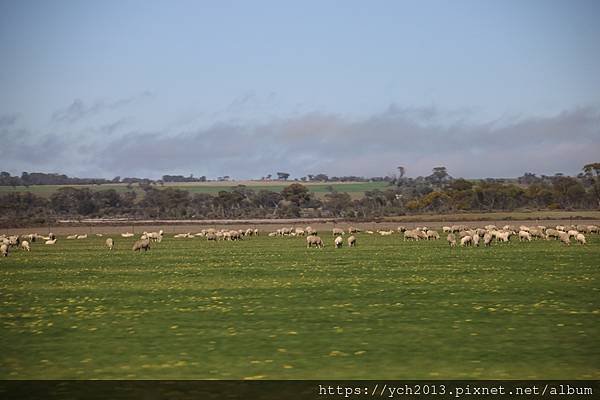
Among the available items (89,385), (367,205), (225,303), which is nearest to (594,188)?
(367,205)

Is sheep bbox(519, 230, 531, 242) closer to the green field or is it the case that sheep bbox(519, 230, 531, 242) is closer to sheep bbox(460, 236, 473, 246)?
sheep bbox(460, 236, 473, 246)

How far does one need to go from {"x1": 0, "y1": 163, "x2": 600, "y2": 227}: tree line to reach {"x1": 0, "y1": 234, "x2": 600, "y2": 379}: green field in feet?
388

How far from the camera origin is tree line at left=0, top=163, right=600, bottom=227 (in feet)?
511

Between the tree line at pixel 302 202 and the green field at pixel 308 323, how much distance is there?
388 ft

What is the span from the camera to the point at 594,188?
154 metres

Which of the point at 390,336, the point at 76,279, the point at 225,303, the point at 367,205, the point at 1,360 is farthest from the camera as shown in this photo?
the point at 367,205

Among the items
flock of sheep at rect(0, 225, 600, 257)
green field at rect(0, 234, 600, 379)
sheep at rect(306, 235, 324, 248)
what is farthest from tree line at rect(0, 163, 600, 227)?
green field at rect(0, 234, 600, 379)

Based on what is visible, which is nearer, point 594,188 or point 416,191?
point 594,188

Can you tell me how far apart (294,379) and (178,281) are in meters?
19.4

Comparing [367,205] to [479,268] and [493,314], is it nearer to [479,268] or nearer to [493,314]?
[479,268]

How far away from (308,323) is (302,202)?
6164 inches

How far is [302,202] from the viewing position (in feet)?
576

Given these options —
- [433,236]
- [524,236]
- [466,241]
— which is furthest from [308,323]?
[433,236]

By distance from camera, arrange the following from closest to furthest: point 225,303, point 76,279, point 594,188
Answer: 1. point 225,303
2. point 76,279
3. point 594,188
